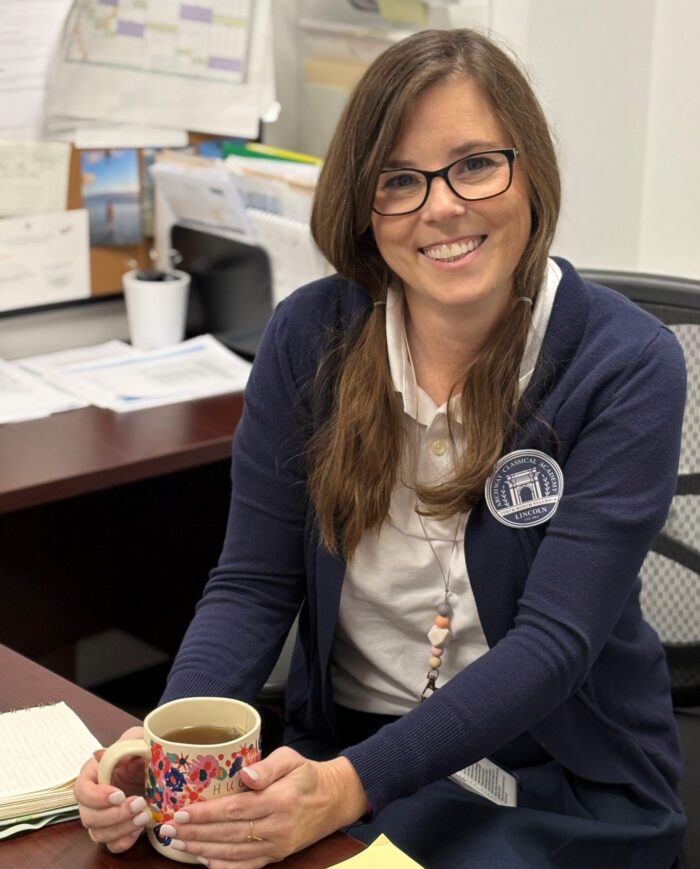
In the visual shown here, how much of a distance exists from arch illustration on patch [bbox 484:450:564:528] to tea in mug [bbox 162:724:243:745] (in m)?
0.37

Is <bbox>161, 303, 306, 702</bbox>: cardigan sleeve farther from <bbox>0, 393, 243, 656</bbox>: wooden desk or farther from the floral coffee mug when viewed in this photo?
<bbox>0, 393, 243, 656</bbox>: wooden desk

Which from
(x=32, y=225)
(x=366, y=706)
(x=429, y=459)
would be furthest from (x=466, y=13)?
(x=366, y=706)

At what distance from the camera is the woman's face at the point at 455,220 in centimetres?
121

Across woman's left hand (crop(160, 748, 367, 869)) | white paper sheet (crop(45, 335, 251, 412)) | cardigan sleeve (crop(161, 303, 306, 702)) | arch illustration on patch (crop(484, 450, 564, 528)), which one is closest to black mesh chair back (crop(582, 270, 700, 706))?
arch illustration on patch (crop(484, 450, 564, 528))

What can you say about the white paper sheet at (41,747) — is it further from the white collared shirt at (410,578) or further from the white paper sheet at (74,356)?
the white paper sheet at (74,356)

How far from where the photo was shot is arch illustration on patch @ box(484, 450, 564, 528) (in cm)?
120

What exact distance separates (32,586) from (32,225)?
59cm

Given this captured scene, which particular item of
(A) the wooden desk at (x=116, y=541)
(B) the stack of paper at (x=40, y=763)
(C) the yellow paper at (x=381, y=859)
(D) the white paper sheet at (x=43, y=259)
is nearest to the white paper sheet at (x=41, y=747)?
(B) the stack of paper at (x=40, y=763)

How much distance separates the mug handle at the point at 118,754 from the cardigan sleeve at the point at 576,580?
0.73ft

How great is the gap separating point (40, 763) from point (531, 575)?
455 millimetres

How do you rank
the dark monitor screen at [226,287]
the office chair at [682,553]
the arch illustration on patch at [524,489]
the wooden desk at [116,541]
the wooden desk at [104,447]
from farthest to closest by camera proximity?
the dark monitor screen at [226,287] < the wooden desk at [116,541] < the wooden desk at [104,447] < the office chair at [682,553] < the arch illustration on patch at [524,489]

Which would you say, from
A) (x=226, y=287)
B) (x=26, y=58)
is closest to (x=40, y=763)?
(x=226, y=287)

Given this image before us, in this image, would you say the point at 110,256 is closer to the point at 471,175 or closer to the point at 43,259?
the point at 43,259

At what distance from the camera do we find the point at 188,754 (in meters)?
0.90
